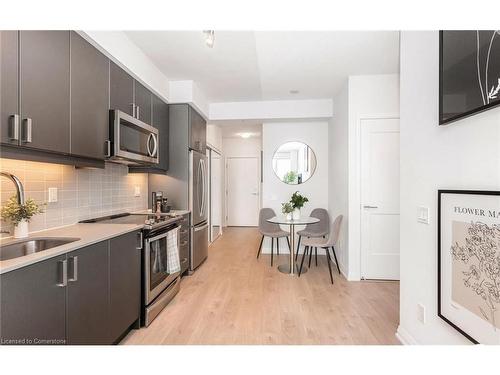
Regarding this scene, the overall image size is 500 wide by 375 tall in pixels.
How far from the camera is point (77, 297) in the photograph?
4.48 ft

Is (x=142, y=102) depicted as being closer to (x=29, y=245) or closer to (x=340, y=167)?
(x=29, y=245)

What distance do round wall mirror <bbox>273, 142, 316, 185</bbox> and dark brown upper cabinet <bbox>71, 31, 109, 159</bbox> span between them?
3.00 m

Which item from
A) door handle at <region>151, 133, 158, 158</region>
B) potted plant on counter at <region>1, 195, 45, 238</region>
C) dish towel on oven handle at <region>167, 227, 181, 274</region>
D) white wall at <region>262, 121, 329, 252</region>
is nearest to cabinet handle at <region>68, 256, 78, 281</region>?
potted plant on counter at <region>1, 195, 45, 238</region>

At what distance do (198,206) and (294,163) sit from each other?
1.92 m

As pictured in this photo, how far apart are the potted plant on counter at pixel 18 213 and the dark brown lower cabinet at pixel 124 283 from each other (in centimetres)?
49

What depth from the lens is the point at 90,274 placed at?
4.82 feet

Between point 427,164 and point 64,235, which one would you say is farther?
point 64,235

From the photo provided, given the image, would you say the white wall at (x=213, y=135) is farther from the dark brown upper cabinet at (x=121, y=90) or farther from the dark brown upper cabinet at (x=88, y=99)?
the dark brown upper cabinet at (x=88, y=99)

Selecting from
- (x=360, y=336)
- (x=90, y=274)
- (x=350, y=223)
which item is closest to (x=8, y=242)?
(x=90, y=274)

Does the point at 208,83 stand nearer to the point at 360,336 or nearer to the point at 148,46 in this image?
the point at 148,46

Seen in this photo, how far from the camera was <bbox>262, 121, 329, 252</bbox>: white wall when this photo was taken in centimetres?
446

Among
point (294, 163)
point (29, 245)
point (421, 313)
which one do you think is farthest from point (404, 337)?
point (294, 163)

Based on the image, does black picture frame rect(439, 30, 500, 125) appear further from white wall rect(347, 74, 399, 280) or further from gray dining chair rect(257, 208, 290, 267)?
gray dining chair rect(257, 208, 290, 267)

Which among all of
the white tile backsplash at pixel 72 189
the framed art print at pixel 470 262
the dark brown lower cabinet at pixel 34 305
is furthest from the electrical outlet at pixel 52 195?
the framed art print at pixel 470 262
